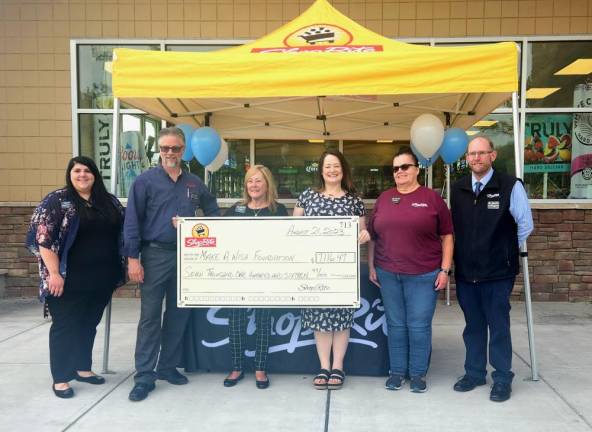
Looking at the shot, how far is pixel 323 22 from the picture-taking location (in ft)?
16.2

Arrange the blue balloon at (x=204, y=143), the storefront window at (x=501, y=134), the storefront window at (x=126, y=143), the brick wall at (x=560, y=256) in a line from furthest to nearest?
the storefront window at (x=126, y=143) → the storefront window at (x=501, y=134) → the brick wall at (x=560, y=256) → the blue balloon at (x=204, y=143)

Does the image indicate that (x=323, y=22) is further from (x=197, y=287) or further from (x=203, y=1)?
(x=203, y=1)

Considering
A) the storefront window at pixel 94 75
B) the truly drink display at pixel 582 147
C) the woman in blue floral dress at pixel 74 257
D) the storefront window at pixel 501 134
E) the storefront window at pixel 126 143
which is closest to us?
the woman in blue floral dress at pixel 74 257

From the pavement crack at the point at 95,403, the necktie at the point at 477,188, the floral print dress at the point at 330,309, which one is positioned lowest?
the pavement crack at the point at 95,403

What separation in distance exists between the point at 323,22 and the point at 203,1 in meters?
3.34

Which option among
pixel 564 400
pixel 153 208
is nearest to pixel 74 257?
pixel 153 208

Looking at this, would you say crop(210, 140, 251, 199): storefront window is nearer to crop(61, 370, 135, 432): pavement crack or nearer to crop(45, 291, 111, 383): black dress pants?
crop(61, 370, 135, 432): pavement crack

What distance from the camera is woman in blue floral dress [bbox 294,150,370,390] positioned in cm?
401

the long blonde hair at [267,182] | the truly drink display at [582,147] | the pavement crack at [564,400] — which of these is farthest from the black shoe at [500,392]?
the truly drink display at [582,147]

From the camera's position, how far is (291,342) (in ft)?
14.3

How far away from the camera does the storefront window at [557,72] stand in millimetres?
7434

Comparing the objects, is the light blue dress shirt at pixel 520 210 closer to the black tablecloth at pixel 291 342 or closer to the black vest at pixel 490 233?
the black vest at pixel 490 233

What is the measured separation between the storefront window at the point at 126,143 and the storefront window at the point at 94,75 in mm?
251

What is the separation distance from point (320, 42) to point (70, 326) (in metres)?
3.08
